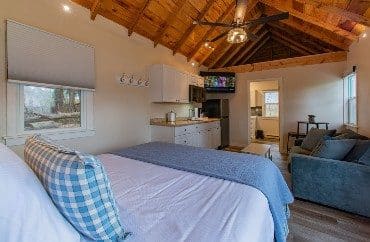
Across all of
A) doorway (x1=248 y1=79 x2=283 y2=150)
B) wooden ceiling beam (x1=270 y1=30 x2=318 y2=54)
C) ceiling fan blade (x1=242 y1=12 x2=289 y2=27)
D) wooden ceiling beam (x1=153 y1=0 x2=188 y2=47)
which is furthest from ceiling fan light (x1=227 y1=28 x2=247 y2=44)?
doorway (x1=248 y1=79 x2=283 y2=150)

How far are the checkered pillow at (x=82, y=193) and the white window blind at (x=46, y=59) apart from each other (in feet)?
6.74

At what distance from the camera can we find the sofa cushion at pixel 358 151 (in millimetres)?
2354

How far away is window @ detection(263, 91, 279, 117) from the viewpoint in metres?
8.23

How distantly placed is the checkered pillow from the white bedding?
0.45 ft

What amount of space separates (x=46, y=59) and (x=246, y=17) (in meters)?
4.14

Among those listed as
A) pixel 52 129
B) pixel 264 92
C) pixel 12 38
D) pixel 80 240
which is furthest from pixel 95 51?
pixel 264 92

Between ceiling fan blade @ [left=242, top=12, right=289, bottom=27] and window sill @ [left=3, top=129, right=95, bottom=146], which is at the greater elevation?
ceiling fan blade @ [left=242, top=12, right=289, bottom=27]

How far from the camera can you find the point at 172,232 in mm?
899

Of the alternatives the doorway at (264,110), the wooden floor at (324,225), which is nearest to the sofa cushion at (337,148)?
the wooden floor at (324,225)

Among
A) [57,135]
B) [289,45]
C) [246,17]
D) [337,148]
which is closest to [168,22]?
[246,17]

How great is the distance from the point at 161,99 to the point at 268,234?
3.38 metres

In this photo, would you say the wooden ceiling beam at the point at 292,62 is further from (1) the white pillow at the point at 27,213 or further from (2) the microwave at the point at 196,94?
(1) the white pillow at the point at 27,213

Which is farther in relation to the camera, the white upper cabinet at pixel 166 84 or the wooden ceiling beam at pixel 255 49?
the wooden ceiling beam at pixel 255 49

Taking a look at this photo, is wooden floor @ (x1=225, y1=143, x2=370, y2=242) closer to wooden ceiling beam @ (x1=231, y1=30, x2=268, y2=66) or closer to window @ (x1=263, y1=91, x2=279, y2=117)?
wooden ceiling beam @ (x1=231, y1=30, x2=268, y2=66)
